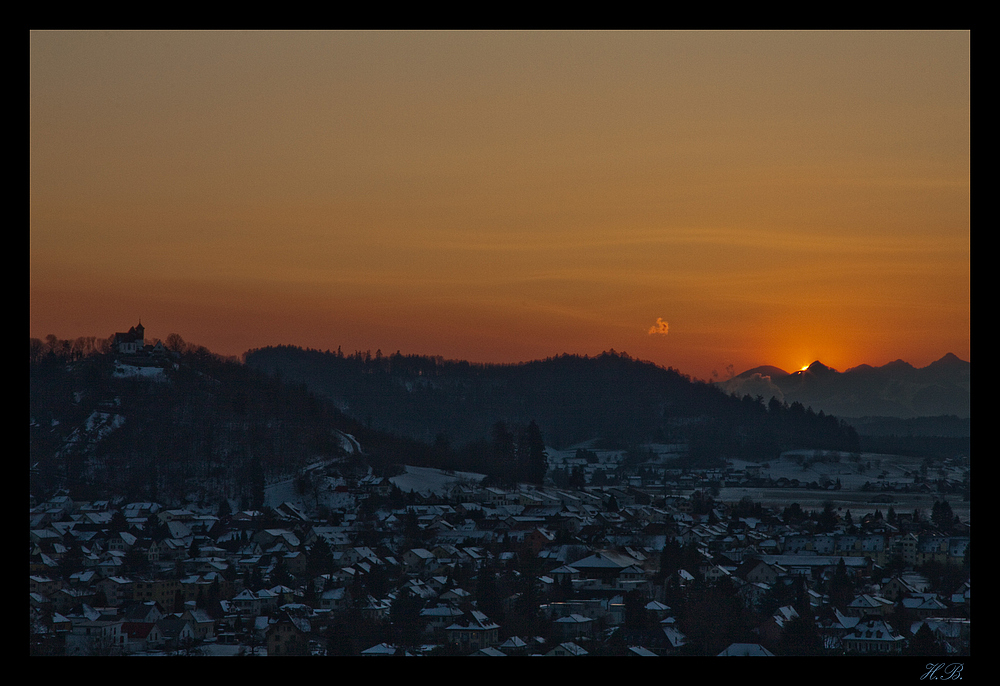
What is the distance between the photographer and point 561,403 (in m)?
89.8

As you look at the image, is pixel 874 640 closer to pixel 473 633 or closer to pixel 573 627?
pixel 573 627

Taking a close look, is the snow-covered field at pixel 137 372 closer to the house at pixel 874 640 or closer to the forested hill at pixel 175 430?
the forested hill at pixel 175 430

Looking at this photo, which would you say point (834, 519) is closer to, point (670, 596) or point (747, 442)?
point (670, 596)

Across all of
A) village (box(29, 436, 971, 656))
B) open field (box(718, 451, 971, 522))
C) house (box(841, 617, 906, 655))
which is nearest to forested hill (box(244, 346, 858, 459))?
open field (box(718, 451, 971, 522))

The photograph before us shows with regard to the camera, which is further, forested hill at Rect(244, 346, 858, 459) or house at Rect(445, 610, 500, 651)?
forested hill at Rect(244, 346, 858, 459)

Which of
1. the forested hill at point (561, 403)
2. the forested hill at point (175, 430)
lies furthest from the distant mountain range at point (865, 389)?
the forested hill at point (175, 430)

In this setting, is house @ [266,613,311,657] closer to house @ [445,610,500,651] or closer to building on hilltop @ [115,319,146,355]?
house @ [445,610,500,651]

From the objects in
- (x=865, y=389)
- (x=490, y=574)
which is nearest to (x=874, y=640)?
(x=490, y=574)

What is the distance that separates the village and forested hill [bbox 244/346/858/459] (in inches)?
1260

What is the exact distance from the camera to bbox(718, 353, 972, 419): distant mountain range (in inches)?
4261

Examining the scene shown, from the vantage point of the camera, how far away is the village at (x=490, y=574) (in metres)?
21.2

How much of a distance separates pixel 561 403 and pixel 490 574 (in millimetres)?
63335

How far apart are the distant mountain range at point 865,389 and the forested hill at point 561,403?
1624 centimetres

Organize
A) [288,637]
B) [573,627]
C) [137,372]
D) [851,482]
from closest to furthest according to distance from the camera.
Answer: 1. [288,637]
2. [573,627]
3. [851,482]
4. [137,372]
